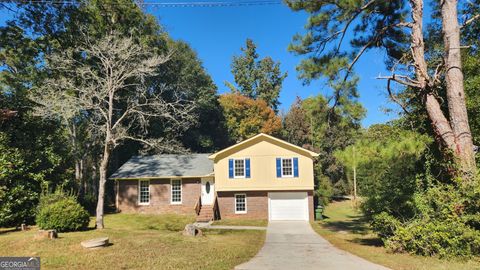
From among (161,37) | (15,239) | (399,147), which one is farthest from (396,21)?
(161,37)

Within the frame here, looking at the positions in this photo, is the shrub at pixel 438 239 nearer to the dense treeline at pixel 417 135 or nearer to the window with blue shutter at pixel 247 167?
the dense treeline at pixel 417 135

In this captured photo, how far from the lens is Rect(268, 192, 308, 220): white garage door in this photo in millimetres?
25000

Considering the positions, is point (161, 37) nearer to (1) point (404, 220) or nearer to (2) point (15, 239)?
(2) point (15, 239)

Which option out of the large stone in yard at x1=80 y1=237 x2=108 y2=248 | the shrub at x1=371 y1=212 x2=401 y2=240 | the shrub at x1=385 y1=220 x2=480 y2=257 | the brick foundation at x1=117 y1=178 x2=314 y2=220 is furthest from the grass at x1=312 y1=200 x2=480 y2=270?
the large stone in yard at x1=80 y1=237 x2=108 y2=248

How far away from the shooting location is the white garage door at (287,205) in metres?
Result: 25.0

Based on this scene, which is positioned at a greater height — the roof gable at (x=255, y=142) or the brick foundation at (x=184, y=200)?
the roof gable at (x=255, y=142)

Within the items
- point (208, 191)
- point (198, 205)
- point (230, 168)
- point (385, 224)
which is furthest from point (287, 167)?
point (385, 224)

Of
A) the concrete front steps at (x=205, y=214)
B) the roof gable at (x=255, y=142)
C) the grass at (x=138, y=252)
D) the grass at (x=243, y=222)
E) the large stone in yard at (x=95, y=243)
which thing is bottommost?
the grass at (x=243, y=222)

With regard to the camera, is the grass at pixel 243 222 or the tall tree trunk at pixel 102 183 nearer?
the tall tree trunk at pixel 102 183

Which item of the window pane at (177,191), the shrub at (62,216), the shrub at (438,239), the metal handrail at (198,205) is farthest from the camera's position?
the window pane at (177,191)

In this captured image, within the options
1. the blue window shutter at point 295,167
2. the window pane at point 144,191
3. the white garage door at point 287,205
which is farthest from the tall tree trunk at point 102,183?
the blue window shutter at point 295,167

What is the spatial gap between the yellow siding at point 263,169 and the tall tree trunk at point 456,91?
13386 mm

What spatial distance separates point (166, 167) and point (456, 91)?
2190 cm

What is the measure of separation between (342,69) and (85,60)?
19907 mm
